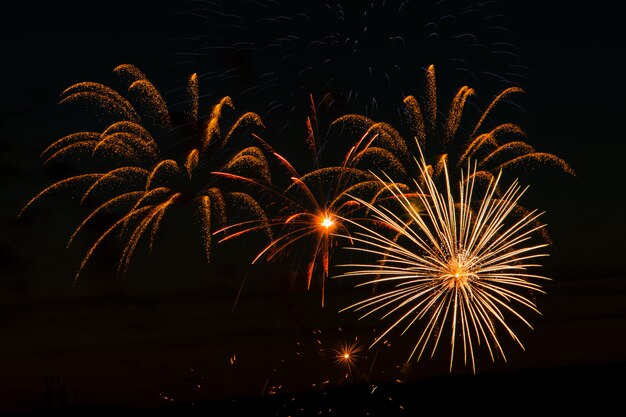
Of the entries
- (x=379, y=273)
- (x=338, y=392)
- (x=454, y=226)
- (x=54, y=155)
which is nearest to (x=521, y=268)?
(x=454, y=226)

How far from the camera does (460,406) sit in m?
56.3

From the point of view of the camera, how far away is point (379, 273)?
2664 centimetres

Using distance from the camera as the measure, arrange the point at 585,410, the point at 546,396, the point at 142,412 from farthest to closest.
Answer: the point at 546,396
the point at 585,410
the point at 142,412

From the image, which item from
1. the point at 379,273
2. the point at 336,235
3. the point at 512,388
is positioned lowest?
the point at 379,273

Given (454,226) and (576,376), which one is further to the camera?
(576,376)

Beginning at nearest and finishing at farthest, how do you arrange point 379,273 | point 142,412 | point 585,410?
point 379,273 → point 142,412 → point 585,410

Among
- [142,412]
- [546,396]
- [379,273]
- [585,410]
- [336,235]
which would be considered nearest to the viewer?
[379,273]

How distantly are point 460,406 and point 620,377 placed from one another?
12.7m

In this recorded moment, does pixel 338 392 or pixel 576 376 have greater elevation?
pixel 576 376

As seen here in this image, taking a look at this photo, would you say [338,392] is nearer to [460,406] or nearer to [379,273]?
[460,406]

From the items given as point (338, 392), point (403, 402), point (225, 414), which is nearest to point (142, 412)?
point (225, 414)

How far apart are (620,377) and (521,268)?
37.0 meters

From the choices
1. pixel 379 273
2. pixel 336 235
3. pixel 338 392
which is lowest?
pixel 379 273

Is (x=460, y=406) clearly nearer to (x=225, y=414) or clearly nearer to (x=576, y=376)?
(x=576, y=376)
